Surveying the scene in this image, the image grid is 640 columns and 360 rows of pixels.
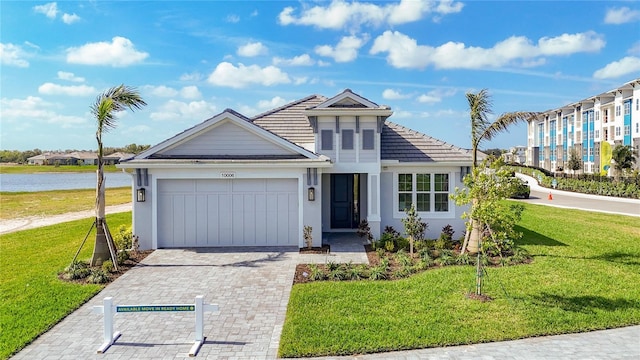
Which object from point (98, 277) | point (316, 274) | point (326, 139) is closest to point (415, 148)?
point (326, 139)

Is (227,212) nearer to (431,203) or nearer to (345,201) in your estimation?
(345,201)

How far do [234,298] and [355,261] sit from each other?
4118 mm

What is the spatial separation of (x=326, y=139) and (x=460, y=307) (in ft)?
25.7

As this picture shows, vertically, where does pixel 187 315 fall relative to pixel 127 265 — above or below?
below

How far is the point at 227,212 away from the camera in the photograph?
516 inches

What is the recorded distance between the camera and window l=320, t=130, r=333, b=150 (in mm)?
13969

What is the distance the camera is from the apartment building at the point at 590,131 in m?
47.3

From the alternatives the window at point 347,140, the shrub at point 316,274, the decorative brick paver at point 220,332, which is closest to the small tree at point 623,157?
the window at point 347,140

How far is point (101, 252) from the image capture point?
1087 centimetres

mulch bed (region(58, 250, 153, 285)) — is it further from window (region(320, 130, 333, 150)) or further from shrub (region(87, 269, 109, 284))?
window (region(320, 130, 333, 150))

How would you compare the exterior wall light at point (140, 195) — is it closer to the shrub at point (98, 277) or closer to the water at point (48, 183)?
the shrub at point (98, 277)

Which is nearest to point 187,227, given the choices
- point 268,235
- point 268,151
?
point 268,235

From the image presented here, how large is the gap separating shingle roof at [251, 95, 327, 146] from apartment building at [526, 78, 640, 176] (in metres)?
27.8

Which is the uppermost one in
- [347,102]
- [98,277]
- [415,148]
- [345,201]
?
[347,102]
